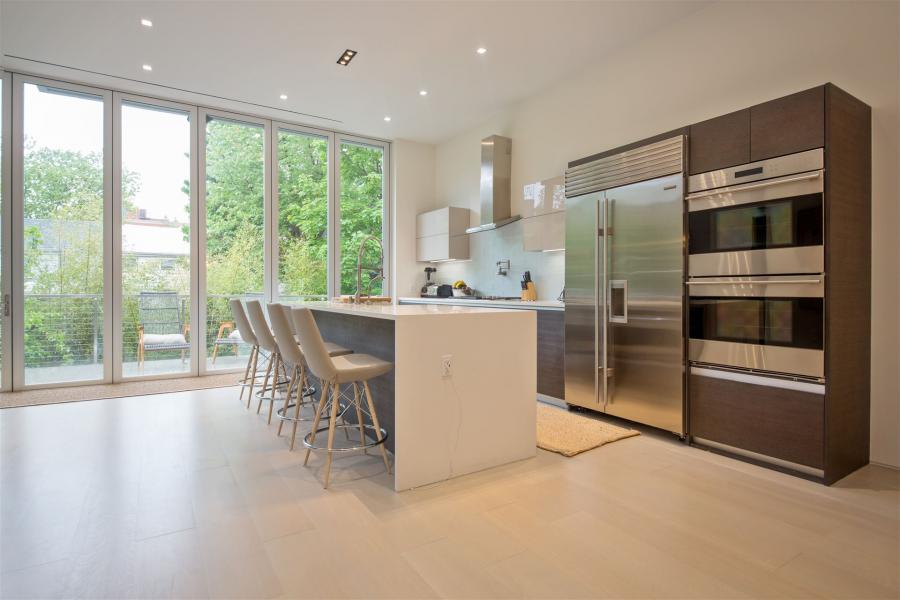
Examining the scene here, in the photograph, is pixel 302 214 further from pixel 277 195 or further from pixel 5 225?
pixel 5 225

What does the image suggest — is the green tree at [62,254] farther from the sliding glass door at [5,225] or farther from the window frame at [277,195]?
the window frame at [277,195]

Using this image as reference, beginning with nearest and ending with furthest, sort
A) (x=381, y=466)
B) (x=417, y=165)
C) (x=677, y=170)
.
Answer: (x=381, y=466) → (x=677, y=170) → (x=417, y=165)

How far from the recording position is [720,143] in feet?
9.52

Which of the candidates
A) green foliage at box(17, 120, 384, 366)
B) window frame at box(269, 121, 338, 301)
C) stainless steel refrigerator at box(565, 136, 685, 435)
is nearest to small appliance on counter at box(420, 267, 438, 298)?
green foliage at box(17, 120, 384, 366)

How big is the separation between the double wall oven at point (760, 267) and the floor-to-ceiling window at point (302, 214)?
4.58 metres

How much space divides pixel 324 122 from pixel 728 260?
196 inches

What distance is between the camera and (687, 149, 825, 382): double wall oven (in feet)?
8.15

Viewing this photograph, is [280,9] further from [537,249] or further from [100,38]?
[537,249]

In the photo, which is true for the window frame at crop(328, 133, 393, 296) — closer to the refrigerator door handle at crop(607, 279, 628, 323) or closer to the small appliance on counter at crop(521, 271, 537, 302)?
the small appliance on counter at crop(521, 271, 537, 302)

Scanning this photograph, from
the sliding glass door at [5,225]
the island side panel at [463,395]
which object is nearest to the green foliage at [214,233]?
the sliding glass door at [5,225]

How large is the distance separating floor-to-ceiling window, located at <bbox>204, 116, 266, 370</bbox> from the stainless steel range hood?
2730 millimetres

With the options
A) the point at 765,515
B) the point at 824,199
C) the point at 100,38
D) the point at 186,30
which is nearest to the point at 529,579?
the point at 765,515

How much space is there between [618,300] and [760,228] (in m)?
1.04

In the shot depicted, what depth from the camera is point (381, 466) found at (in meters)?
2.71
